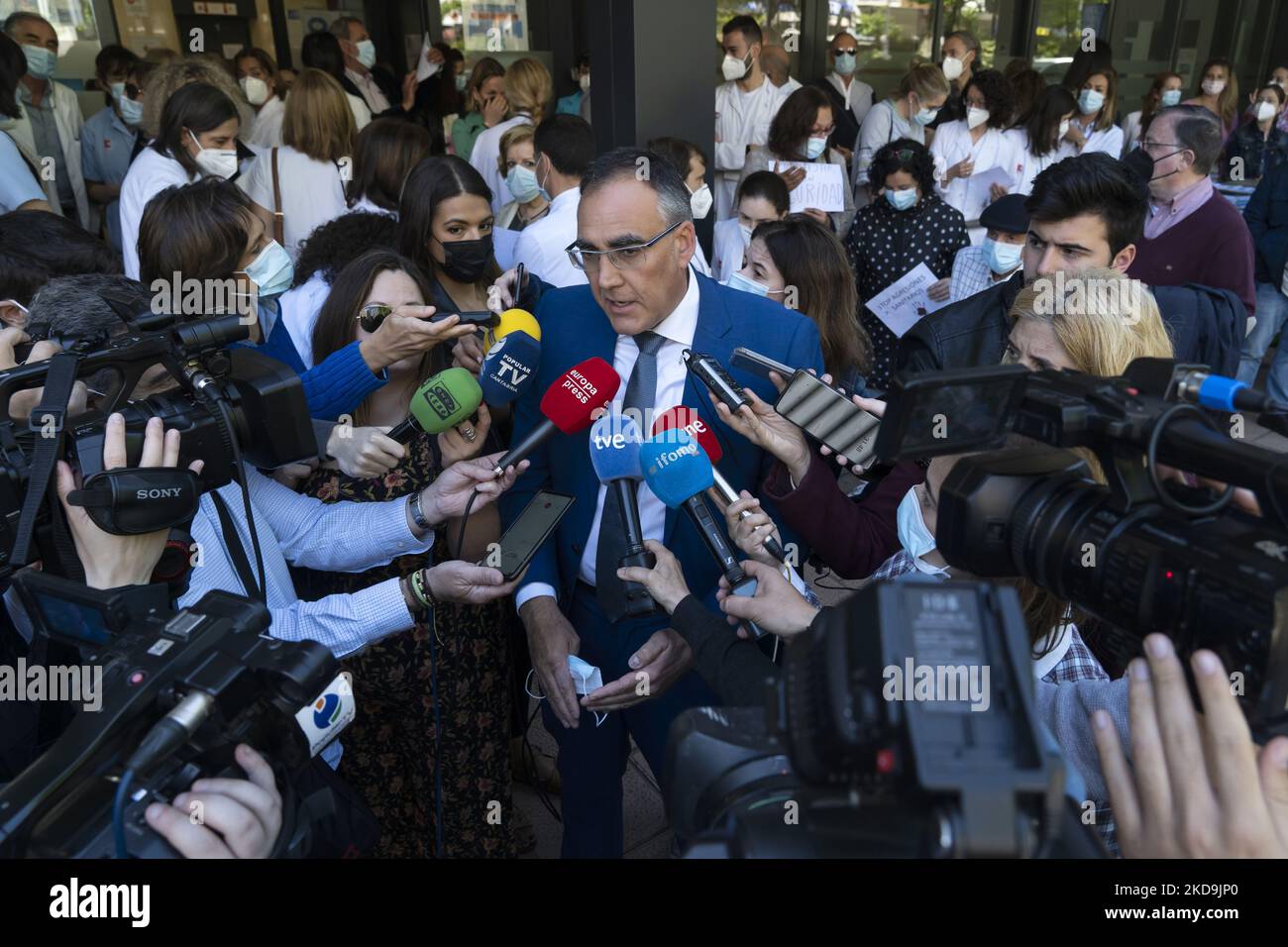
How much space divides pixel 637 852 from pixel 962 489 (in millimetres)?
2011

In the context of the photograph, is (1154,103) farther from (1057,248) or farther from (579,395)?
(579,395)

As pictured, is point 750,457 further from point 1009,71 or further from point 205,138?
point 1009,71

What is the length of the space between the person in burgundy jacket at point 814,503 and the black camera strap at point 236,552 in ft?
3.06

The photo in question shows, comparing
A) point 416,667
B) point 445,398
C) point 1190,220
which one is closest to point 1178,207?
point 1190,220

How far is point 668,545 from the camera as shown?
6.77 feet

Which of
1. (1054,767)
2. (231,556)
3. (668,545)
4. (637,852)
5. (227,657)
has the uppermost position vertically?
(1054,767)

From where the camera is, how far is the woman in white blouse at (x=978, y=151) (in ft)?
18.5

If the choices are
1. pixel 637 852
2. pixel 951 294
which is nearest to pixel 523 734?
pixel 637 852

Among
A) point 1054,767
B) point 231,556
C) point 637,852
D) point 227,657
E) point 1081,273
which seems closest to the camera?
point 1054,767

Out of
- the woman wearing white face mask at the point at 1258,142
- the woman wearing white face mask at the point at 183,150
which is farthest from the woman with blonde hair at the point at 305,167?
the woman wearing white face mask at the point at 1258,142

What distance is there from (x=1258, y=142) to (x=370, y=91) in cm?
689

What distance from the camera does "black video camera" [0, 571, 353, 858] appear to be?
0.99m

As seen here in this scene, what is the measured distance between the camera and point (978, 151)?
5.71 meters

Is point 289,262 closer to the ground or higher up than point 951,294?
higher up
